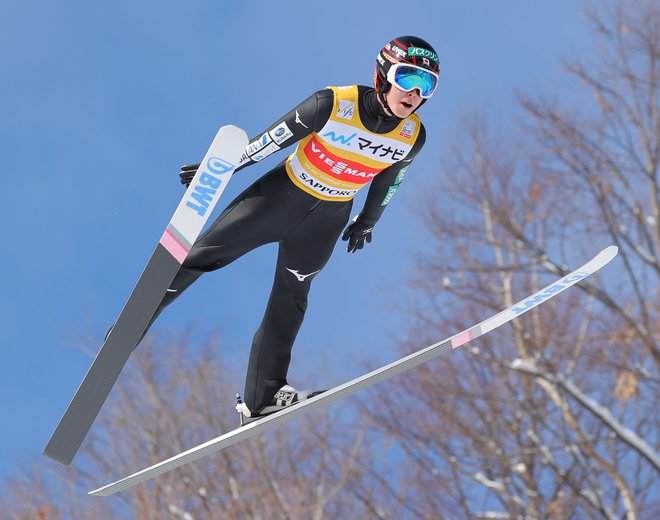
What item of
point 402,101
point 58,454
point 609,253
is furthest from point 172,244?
point 609,253

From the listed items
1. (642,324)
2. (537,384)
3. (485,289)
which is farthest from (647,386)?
(485,289)

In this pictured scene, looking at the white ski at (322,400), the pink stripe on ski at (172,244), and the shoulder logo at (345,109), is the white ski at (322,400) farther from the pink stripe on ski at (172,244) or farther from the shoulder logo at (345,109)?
the shoulder logo at (345,109)

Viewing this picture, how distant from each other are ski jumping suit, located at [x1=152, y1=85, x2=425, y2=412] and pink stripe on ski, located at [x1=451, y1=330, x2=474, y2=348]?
37.5 inches

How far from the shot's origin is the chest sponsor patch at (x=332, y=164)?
4.68 metres

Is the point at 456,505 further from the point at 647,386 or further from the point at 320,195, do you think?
the point at 320,195

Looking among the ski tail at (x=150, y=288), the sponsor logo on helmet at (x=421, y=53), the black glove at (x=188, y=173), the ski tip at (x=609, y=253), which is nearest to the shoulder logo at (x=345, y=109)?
the sponsor logo on helmet at (x=421, y=53)

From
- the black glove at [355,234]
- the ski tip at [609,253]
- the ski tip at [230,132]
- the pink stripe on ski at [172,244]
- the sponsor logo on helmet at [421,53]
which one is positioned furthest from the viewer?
the ski tip at [609,253]

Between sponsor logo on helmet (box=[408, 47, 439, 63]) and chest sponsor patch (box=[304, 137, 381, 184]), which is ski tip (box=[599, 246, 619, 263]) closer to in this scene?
chest sponsor patch (box=[304, 137, 381, 184])

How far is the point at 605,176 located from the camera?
11922mm

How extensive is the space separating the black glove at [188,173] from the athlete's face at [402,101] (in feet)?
3.60

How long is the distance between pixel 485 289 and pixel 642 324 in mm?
2361

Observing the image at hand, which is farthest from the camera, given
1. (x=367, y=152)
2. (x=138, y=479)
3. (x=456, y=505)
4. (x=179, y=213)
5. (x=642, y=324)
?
(x=456, y=505)

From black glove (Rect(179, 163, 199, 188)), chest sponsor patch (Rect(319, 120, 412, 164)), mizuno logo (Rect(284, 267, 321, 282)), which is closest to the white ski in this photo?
mizuno logo (Rect(284, 267, 321, 282))

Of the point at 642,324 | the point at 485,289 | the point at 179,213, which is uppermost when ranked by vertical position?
the point at 485,289
